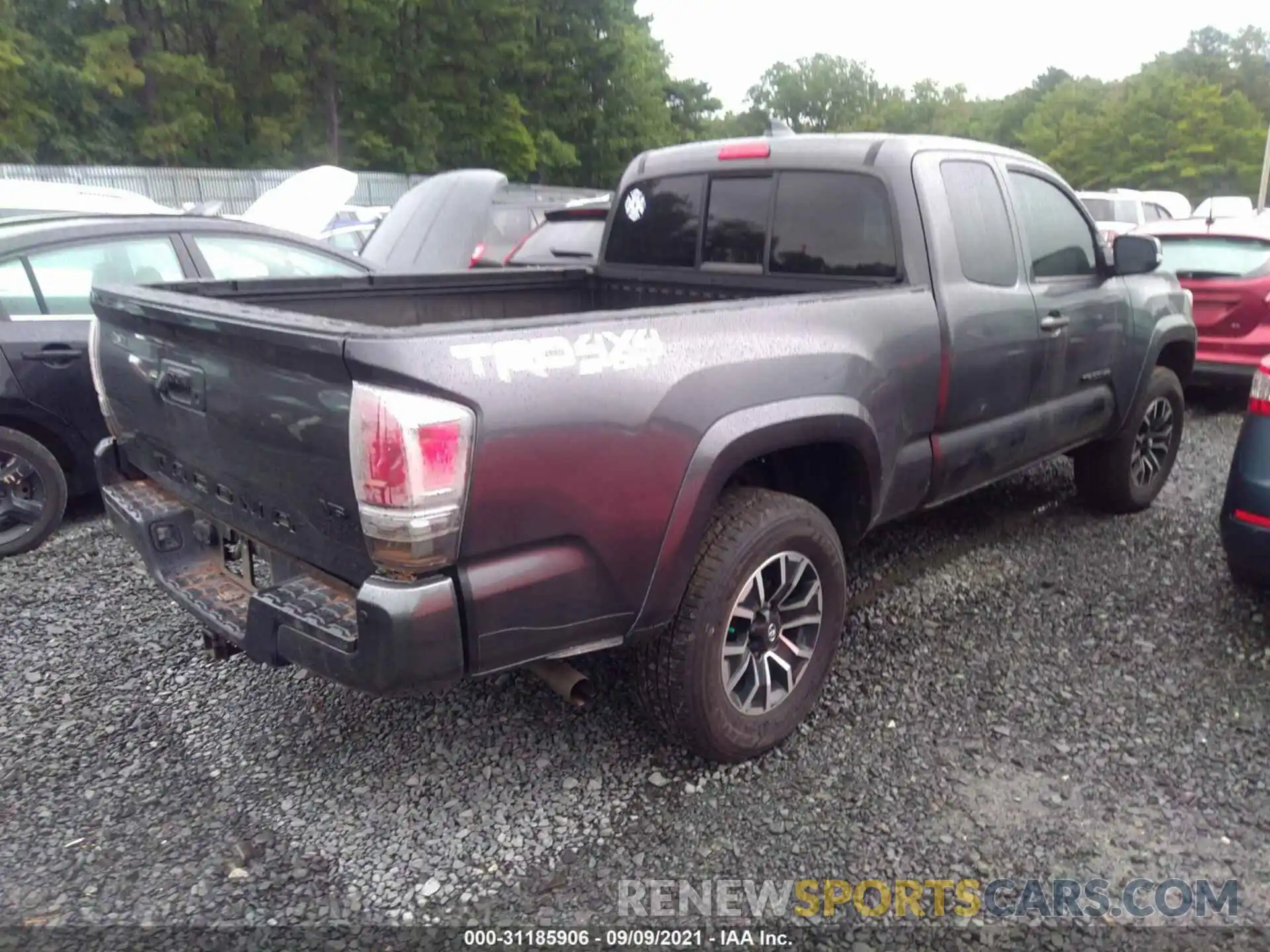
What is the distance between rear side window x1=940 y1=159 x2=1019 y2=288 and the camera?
142 inches

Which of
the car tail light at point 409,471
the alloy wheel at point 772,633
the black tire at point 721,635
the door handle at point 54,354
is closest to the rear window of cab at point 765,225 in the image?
the black tire at point 721,635

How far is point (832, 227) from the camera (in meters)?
3.61

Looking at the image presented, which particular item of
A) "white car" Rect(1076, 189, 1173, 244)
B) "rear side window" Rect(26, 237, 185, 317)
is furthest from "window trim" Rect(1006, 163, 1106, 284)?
"white car" Rect(1076, 189, 1173, 244)

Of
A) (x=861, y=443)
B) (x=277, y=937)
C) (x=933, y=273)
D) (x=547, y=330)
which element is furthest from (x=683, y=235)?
(x=277, y=937)

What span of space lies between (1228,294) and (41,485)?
7812 mm

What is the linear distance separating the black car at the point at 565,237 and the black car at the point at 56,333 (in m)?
2.68

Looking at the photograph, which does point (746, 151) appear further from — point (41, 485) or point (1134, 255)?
point (41, 485)

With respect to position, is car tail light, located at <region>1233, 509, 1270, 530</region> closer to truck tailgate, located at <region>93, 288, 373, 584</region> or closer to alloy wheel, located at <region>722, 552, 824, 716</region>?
alloy wheel, located at <region>722, 552, 824, 716</region>

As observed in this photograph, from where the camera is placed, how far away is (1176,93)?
4981cm

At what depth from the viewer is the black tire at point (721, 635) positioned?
275 centimetres

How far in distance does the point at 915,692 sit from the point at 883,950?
1.23 metres

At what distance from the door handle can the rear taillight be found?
5170 millimetres

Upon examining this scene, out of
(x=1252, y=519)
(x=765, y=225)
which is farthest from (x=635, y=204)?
(x=1252, y=519)

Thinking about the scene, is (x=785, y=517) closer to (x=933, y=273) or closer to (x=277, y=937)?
(x=933, y=273)
